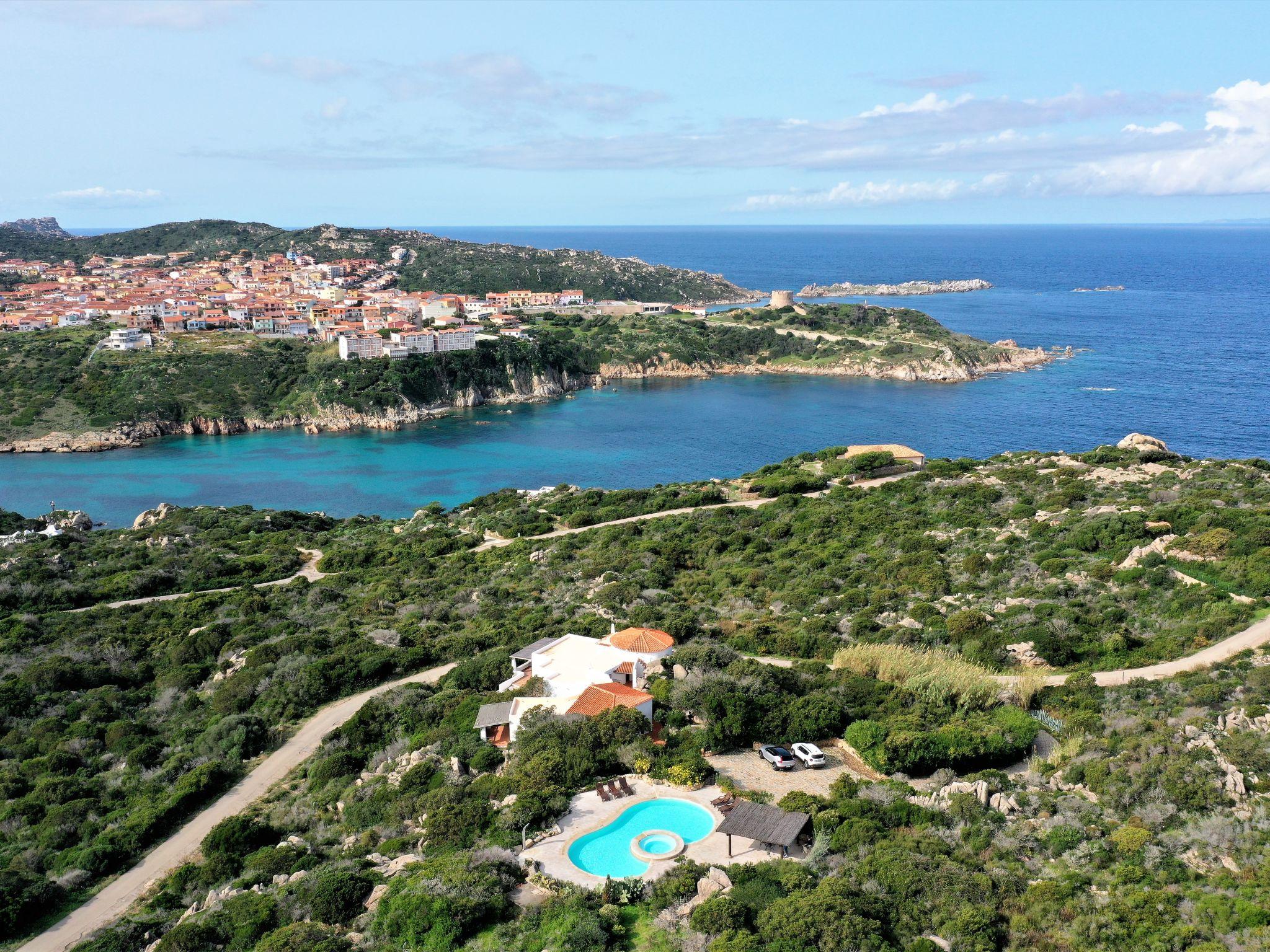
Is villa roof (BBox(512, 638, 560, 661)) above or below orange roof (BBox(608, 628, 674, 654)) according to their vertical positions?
below

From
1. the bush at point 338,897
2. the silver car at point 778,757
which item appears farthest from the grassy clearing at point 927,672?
the bush at point 338,897

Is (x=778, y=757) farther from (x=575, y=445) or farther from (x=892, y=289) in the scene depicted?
(x=892, y=289)

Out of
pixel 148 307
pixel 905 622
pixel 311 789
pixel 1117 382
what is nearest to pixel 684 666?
pixel 905 622

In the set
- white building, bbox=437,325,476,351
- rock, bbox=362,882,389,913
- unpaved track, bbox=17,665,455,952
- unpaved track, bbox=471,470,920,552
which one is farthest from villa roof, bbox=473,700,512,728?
white building, bbox=437,325,476,351

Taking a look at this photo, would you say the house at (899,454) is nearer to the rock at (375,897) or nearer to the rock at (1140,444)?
the rock at (1140,444)

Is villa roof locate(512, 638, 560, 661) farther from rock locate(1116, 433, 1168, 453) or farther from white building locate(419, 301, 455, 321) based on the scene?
white building locate(419, 301, 455, 321)

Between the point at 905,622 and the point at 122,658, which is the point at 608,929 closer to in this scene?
the point at 905,622
